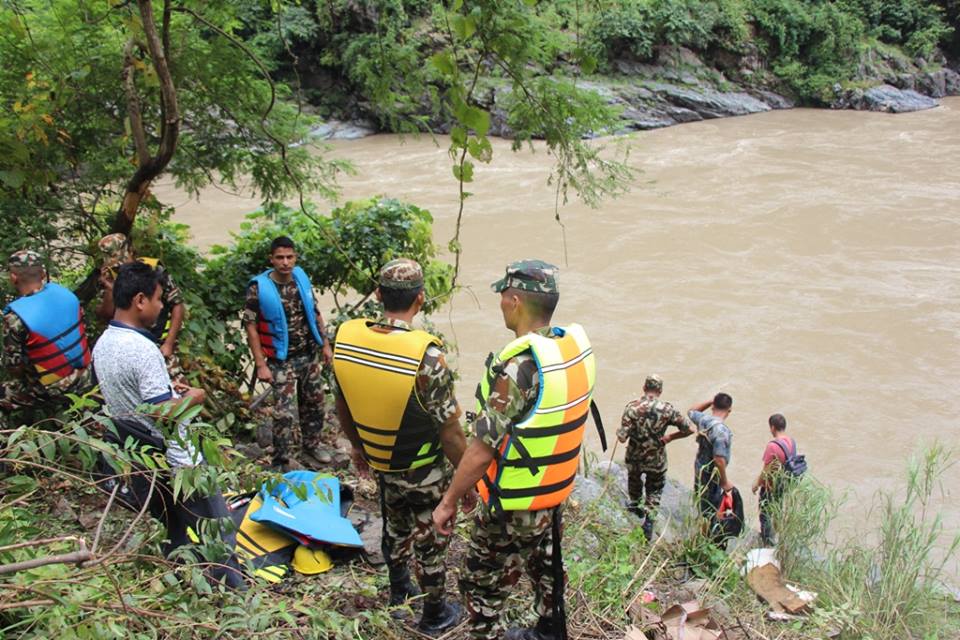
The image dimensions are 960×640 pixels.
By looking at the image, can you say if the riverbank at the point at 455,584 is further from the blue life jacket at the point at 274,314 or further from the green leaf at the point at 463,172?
the green leaf at the point at 463,172

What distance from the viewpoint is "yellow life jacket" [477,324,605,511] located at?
258cm

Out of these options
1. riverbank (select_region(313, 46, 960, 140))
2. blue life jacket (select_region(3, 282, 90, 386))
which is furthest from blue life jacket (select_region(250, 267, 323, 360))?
riverbank (select_region(313, 46, 960, 140))

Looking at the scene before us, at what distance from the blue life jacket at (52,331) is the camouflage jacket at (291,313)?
3.08ft

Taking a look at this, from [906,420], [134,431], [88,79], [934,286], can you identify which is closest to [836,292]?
[934,286]

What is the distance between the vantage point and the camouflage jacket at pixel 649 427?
5785 millimetres

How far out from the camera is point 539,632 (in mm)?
2943

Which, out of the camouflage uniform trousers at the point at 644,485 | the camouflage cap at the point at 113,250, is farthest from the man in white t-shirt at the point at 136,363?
the camouflage uniform trousers at the point at 644,485

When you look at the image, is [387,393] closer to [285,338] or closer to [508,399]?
[508,399]

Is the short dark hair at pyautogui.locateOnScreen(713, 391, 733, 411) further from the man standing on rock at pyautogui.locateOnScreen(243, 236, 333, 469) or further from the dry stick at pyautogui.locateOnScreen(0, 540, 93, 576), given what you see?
the dry stick at pyautogui.locateOnScreen(0, 540, 93, 576)

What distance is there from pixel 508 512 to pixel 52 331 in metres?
2.67

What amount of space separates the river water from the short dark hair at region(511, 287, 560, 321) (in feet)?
7.27

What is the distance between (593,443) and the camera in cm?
798

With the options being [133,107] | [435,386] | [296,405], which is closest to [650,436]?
[296,405]

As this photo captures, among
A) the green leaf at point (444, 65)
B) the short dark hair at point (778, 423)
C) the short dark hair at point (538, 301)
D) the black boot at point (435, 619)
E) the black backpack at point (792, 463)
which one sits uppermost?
the green leaf at point (444, 65)
